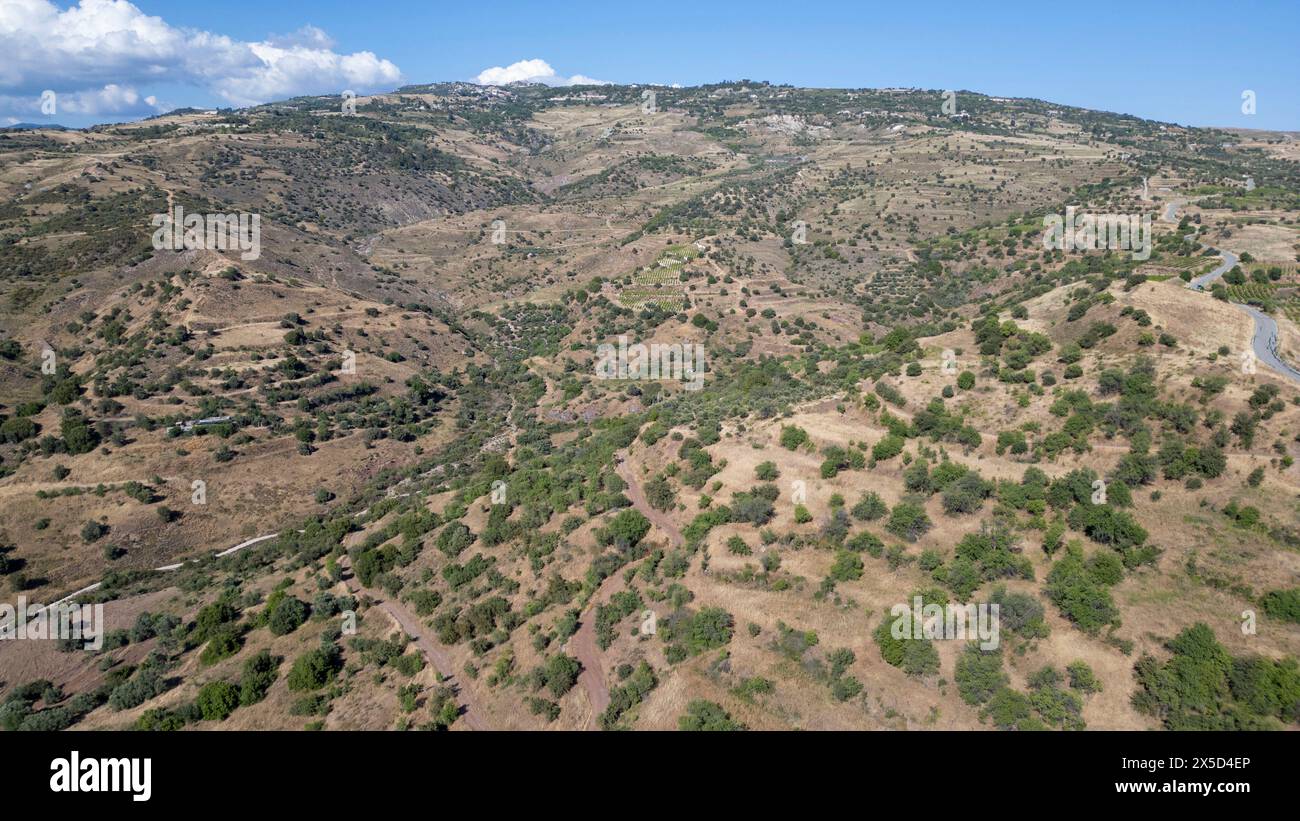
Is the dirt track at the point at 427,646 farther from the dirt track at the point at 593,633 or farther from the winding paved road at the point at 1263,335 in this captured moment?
the winding paved road at the point at 1263,335

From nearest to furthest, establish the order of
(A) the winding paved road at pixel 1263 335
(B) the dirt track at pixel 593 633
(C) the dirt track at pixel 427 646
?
(B) the dirt track at pixel 593 633, (C) the dirt track at pixel 427 646, (A) the winding paved road at pixel 1263 335

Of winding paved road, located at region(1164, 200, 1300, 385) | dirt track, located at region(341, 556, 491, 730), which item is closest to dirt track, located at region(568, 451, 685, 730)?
dirt track, located at region(341, 556, 491, 730)

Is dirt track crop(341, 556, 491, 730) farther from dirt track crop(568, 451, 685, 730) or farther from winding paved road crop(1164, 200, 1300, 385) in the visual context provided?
winding paved road crop(1164, 200, 1300, 385)

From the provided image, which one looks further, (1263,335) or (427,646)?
(1263,335)

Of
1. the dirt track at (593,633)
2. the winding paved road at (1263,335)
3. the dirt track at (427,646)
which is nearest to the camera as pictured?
the dirt track at (593,633)

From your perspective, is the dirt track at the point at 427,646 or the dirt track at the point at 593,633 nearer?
the dirt track at the point at 593,633

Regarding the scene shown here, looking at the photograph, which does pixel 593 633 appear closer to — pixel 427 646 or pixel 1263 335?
pixel 427 646

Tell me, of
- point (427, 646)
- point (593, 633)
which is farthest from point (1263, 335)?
point (427, 646)

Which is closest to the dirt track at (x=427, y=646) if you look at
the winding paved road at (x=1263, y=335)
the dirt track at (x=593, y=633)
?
the dirt track at (x=593, y=633)

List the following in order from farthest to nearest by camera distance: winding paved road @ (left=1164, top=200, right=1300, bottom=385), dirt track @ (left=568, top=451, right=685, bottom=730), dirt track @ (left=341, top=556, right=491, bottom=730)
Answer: winding paved road @ (left=1164, top=200, right=1300, bottom=385), dirt track @ (left=341, top=556, right=491, bottom=730), dirt track @ (left=568, top=451, right=685, bottom=730)

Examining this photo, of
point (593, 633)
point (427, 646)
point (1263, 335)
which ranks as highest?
point (1263, 335)

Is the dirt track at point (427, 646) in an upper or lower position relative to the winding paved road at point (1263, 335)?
lower
